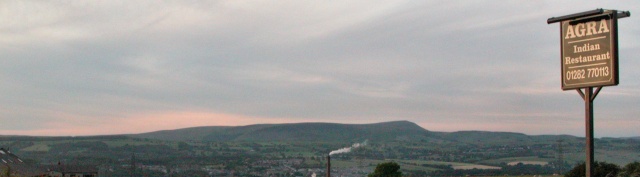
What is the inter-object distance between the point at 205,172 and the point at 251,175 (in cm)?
1173

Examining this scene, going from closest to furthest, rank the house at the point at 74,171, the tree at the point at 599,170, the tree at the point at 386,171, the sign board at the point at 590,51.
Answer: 1. the sign board at the point at 590,51
2. the tree at the point at 599,170
3. the tree at the point at 386,171
4. the house at the point at 74,171

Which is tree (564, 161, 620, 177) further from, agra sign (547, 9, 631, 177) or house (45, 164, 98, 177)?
house (45, 164, 98, 177)

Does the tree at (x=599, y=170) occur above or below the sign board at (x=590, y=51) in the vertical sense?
below

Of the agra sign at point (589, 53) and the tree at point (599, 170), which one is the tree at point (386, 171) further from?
the agra sign at point (589, 53)

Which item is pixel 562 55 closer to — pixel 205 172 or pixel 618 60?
pixel 618 60

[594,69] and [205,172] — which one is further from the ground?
[594,69]

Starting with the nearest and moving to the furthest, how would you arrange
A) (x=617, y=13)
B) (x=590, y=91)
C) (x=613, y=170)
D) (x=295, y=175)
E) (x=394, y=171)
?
(x=617, y=13) < (x=590, y=91) < (x=613, y=170) < (x=394, y=171) < (x=295, y=175)

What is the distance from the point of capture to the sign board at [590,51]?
17.6 m

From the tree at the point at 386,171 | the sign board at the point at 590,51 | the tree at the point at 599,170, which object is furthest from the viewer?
Answer: the tree at the point at 386,171

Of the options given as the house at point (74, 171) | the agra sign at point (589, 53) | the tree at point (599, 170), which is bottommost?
the house at point (74, 171)

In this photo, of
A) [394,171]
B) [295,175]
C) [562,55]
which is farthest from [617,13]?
[295,175]

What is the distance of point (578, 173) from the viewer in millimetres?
82750

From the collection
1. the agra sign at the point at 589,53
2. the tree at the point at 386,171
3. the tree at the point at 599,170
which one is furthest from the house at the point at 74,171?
the agra sign at the point at 589,53

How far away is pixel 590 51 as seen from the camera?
18172 mm
